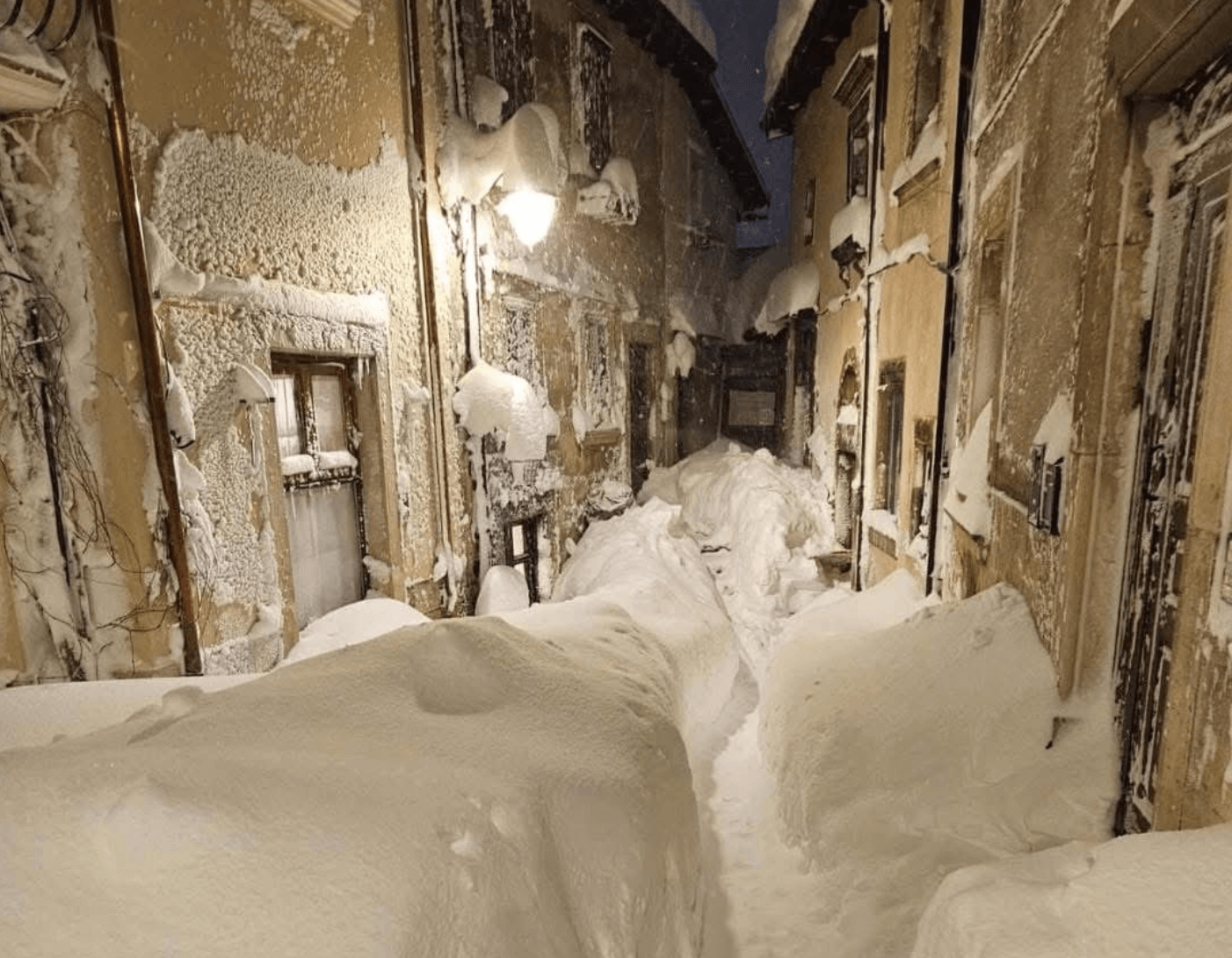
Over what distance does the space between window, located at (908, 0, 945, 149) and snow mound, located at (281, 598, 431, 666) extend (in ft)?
19.8

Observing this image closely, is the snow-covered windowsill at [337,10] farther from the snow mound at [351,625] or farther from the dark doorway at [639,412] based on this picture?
the dark doorway at [639,412]

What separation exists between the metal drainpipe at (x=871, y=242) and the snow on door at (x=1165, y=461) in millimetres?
4796

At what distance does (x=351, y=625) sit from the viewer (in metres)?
A: 4.67

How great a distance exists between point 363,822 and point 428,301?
492 centimetres

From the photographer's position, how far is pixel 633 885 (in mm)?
1873

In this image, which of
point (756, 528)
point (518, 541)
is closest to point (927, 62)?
point (756, 528)

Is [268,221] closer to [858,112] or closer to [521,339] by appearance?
[521,339]

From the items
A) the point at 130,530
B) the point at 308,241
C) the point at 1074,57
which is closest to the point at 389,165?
the point at 308,241

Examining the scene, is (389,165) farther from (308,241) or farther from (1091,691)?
(1091,691)

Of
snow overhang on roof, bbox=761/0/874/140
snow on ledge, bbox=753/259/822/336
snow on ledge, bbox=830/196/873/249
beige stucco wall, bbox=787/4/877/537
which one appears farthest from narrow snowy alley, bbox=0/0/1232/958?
snow on ledge, bbox=753/259/822/336

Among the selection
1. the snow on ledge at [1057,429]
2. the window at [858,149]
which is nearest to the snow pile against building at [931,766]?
the snow on ledge at [1057,429]

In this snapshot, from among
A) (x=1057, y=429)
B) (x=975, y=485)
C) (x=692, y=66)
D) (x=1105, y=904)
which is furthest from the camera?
(x=692, y=66)

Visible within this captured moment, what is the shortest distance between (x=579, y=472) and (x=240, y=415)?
5.30 meters

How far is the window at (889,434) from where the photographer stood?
6.41 m
